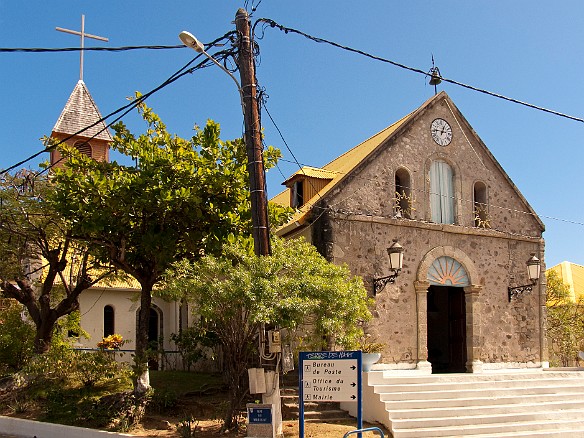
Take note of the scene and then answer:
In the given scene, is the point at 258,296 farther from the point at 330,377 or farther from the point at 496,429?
the point at 496,429

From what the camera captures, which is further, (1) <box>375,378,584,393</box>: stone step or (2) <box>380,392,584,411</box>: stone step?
(1) <box>375,378,584,393</box>: stone step

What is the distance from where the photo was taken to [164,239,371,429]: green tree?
12797 millimetres

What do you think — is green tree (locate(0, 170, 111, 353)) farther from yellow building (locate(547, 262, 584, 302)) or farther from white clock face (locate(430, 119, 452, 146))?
yellow building (locate(547, 262, 584, 302))

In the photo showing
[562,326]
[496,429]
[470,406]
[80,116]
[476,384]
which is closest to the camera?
[496,429]

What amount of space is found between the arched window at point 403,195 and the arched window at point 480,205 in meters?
2.59

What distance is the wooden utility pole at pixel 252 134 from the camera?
13.2m

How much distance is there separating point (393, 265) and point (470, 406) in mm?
4511

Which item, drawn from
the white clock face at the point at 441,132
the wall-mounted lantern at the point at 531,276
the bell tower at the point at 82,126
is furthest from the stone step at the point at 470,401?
the bell tower at the point at 82,126

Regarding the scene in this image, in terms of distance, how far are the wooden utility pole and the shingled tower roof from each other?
15.6 m

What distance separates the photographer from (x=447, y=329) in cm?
2362

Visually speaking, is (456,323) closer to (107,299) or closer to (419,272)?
(419,272)

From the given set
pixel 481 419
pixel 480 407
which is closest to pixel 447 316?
pixel 480 407

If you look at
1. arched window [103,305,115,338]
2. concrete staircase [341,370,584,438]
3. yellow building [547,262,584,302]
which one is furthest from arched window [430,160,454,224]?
yellow building [547,262,584,302]

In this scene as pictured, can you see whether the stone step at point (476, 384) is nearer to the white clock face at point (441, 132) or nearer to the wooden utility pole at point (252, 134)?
the wooden utility pole at point (252, 134)
